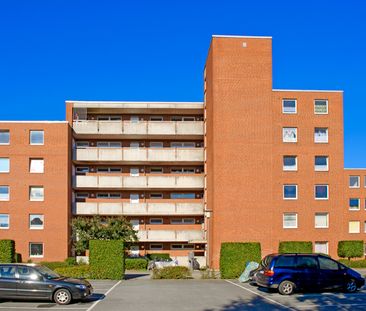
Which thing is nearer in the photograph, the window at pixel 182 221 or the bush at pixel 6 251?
the bush at pixel 6 251

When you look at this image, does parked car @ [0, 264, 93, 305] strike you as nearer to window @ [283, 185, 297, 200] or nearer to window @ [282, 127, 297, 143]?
window @ [283, 185, 297, 200]

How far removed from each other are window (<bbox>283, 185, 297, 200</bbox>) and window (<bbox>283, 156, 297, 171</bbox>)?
1.45m

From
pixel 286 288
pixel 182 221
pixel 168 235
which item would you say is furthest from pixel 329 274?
pixel 182 221

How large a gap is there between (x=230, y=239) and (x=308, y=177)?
843 cm

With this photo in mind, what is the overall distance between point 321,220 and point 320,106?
927 centimetres

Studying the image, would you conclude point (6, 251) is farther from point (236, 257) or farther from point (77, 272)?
point (236, 257)

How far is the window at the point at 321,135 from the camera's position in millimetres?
44656

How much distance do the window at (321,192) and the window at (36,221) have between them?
22.7 meters

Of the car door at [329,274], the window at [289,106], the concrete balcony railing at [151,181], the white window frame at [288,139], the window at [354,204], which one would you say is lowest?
the car door at [329,274]

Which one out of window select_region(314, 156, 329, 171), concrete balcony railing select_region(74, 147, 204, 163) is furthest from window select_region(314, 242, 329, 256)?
concrete balcony railing select_region(74, 147, 204, 163)

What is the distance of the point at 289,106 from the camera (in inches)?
1740

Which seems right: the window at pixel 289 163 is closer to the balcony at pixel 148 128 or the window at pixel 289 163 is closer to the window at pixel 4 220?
the balcony at pixel 148 128

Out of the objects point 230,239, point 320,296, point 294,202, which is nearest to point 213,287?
point 320,296

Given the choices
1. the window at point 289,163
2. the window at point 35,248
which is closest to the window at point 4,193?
the window at point 35,248
